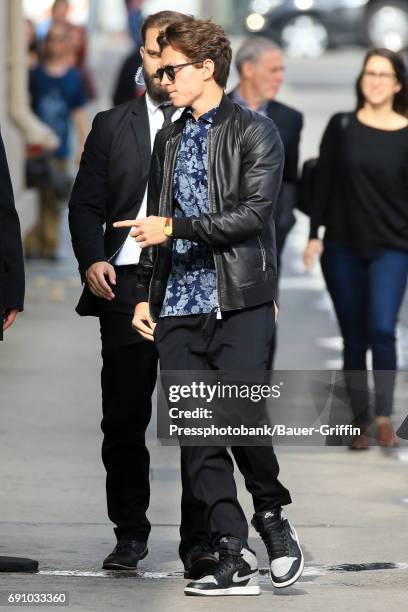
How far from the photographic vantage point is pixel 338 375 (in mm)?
9266

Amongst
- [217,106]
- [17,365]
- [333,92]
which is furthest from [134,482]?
[333,92]

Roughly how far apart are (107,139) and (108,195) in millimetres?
203

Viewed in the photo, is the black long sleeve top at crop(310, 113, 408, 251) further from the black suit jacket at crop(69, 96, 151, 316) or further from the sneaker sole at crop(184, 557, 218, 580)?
the sneaker sole at crop(184, 557, 218, 580)

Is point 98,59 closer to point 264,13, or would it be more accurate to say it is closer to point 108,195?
point 264,13

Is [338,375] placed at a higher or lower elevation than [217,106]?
lower

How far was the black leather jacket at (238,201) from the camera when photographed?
552cm

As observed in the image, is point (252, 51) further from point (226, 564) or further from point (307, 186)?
point (226, 564)

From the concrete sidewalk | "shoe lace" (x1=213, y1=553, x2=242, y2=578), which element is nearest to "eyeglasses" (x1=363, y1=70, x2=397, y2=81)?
the concrete sidewalk

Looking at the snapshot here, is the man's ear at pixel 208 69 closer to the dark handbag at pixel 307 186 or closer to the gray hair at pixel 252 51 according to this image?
the dark handbag at pixel 307 186

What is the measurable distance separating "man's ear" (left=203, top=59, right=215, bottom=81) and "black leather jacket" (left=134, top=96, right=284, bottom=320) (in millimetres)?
100

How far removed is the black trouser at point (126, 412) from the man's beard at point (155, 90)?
0.65m

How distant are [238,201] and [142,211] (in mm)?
653

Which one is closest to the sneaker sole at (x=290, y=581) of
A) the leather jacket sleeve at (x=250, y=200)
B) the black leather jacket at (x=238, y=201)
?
the black leather jacket at (x=238, y=201)

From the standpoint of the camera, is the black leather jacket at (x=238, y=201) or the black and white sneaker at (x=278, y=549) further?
the black and white sneaker at (x=278, y=549)
